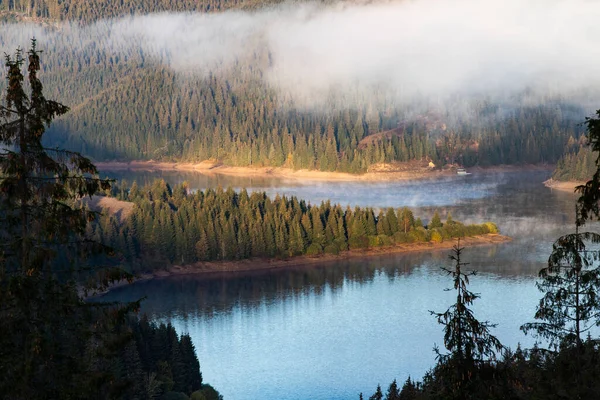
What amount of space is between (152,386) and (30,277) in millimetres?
38124

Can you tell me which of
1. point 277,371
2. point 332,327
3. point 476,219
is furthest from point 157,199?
point 277,371

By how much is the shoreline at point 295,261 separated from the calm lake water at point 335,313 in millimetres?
2332

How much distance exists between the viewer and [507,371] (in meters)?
Result: 22.5

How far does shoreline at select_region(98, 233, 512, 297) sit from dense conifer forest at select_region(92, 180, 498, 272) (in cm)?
107

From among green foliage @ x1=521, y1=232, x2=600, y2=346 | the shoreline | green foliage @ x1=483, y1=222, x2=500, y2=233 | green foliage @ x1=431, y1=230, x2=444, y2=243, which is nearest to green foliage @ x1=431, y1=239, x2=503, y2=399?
green foliage @ x1=521, y1=232, x2=600, y2=346

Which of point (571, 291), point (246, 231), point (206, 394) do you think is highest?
point (571, 291)

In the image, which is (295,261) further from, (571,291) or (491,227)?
(571,291)

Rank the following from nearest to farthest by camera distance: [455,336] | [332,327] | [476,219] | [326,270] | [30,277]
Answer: [30,277]
[455,336]
[332,327]
[326,270]
[476,219]

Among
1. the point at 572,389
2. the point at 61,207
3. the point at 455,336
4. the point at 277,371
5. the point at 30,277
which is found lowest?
the point at 277,371

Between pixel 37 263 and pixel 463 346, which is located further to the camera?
pixel 463 346

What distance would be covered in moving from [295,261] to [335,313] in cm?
3158

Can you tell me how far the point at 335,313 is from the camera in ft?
309

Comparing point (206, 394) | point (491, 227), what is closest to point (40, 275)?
point (206, 394)

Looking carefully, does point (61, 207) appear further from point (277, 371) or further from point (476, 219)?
point (476, 219)
